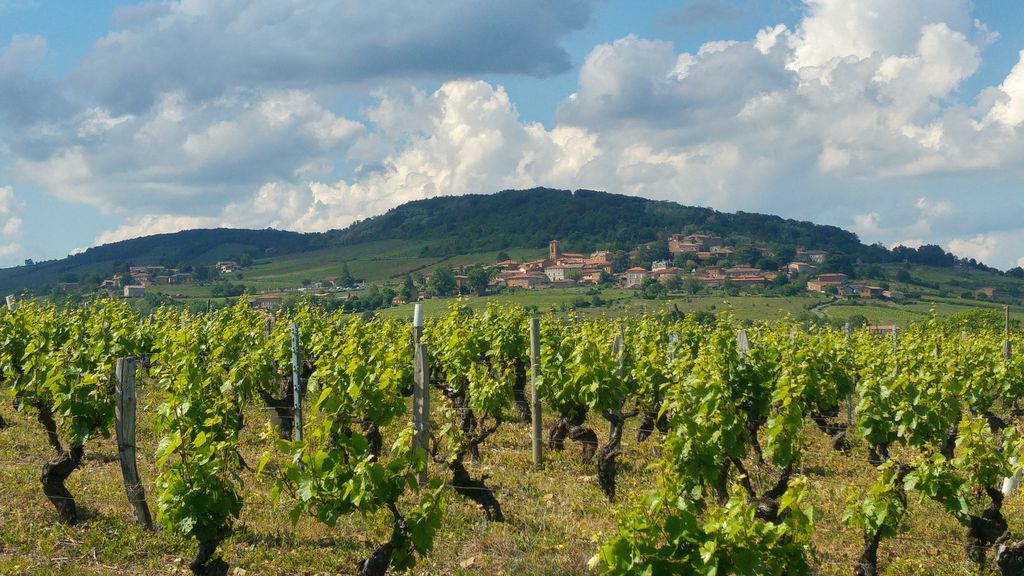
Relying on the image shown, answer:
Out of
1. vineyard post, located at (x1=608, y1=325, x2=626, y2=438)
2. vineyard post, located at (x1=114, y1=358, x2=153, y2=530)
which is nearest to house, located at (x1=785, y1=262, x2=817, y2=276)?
vineyard post, located at (x1=608, y1=325, x2=626, y2=438)

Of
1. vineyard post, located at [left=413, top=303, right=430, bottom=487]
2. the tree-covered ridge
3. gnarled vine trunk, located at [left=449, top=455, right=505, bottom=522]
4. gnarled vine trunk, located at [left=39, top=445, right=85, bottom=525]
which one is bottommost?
gnarled vine trunk, located at [left=449, top=455, right=505, bottom=522]

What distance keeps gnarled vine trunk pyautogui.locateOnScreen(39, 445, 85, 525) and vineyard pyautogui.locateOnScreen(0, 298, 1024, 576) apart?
0.06ft

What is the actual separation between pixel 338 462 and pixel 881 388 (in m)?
6.85

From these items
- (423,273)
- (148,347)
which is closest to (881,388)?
(148,347)

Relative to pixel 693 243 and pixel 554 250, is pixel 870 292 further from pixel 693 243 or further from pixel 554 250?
pixel 554 250

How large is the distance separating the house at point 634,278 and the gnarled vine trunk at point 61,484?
90.0m

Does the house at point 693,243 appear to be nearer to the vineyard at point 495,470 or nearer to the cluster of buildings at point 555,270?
the cluster of buildings at point 555,270

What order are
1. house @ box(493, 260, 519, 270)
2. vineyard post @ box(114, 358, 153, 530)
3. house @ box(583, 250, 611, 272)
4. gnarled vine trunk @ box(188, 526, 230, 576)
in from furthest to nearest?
house @ box(583, 250, 611, 272), house @ box(493, 260, 519, 270), vineyard post @ box(114, 358, 153, 530), gnarled vine trunk @ box(188, 526, 230, 576)

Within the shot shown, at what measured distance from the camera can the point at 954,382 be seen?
9.50 metres

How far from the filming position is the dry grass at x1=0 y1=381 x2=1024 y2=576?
6.79 m

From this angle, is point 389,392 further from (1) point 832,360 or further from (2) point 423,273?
(2) point 423,273

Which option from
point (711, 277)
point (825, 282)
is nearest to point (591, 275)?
point (711, 277)

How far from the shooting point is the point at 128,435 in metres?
7.61

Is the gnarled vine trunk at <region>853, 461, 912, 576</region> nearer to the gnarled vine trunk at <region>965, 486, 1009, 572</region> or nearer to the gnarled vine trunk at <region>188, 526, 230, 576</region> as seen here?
the gnarled vine trunk at <region>965, 486, 1009, 572</region>
